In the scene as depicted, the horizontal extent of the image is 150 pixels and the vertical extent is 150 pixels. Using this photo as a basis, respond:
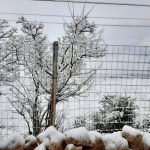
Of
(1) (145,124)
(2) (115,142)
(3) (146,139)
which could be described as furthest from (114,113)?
(2) (115,142)

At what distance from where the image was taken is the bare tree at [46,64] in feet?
41.9

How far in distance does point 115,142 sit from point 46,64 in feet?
33.5

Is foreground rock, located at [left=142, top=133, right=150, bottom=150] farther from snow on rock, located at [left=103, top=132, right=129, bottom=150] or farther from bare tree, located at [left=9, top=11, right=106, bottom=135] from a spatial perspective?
bare tree, located at [left=9, top=11, right=106, bottom=135]

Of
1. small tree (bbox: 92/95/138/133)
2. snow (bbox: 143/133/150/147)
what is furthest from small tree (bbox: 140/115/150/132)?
snow (bbox: 143/133/150/147)

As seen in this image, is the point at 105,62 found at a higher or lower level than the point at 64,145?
higher

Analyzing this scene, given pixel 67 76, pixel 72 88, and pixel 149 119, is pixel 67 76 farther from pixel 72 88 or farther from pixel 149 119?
pixel 149 119

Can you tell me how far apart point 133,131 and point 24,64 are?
954cm

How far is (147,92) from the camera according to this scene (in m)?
5.55

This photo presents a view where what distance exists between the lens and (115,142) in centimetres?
363

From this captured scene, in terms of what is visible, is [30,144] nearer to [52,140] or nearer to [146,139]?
[52,140]

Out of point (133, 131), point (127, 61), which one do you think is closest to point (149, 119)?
point (127, 61)

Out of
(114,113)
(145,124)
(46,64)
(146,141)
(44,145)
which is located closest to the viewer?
(44,145)

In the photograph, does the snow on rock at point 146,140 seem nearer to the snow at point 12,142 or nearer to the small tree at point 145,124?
the snow at point 12,142

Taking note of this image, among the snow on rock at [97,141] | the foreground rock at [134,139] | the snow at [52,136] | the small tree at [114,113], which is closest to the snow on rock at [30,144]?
the snow at [52,136]
